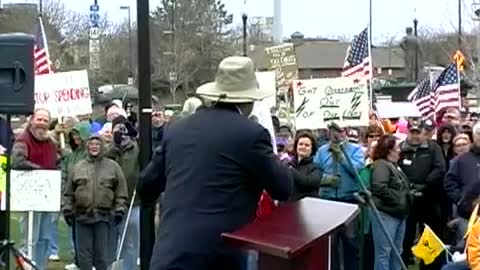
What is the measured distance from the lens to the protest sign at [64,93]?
16.8 m

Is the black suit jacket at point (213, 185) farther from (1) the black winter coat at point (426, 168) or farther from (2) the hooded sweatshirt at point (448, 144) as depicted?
(2) the hooded sweatshirt at point (448, 144)

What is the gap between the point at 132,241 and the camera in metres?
12.5

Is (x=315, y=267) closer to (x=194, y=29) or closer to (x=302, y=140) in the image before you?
(x=302, y=140)

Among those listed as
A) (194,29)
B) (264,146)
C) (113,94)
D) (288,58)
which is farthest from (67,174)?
(194,29)

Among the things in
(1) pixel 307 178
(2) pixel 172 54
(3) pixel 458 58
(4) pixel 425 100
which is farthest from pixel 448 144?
(2) pixel 172 54

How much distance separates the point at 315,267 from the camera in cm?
439

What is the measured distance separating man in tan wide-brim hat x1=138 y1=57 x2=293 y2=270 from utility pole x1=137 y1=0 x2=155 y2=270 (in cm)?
452

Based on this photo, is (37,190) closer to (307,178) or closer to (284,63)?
(307,178)

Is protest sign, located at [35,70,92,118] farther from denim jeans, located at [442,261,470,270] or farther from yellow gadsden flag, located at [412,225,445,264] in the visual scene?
denim jeans, located at [442,261,470,270]

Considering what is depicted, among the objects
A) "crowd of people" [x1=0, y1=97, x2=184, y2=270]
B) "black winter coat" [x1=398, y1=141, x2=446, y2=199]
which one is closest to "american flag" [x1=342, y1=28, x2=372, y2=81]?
"black winter coat" [x1=398, y1=141, x2=446, y2=199]

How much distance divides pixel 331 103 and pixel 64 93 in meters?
4.67

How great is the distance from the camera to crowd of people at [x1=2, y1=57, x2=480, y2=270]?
5.16 m

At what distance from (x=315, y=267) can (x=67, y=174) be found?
811 centimetres

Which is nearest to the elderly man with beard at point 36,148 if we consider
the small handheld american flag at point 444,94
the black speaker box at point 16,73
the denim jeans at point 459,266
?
the black speaker box at point 16,73
